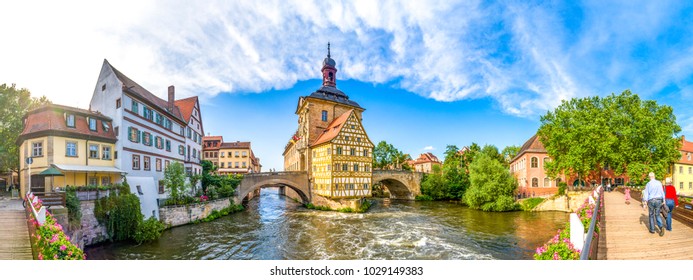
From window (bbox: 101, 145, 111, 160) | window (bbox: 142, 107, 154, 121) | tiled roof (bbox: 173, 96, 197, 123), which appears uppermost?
tiled roof (bbox: 173, 96, 197, 123)

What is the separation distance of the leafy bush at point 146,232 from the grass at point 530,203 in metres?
19.0

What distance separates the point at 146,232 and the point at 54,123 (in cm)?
424

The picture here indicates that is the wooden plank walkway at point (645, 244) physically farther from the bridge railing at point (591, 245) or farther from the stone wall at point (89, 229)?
the stone wall at point (89, 229)

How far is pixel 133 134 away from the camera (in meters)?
10.9

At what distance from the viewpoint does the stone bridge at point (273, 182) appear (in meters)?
17.3

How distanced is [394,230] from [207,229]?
7569 mm

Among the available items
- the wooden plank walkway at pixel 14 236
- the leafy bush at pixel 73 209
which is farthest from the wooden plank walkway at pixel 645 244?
the leafy bush at pixel 73 209

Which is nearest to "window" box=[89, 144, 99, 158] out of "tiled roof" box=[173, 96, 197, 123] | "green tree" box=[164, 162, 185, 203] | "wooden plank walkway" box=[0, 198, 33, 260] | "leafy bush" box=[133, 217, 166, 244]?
"green tree" box=[164, 162, 185, 203]

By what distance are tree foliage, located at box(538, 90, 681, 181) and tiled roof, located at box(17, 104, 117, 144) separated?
21.9m

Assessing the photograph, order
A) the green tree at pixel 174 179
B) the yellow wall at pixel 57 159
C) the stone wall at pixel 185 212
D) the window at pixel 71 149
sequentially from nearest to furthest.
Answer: the yellow wall at pixel 57 159 → the window at pixel 71 149 → the stone wall at pixel 185 212 → the green tree at pixel 174 179

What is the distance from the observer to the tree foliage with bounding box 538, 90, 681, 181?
13969mm

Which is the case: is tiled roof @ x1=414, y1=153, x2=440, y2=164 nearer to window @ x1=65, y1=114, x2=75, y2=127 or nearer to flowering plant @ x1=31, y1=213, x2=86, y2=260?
window @ x1=65, y1=114, x2=75, y2=127

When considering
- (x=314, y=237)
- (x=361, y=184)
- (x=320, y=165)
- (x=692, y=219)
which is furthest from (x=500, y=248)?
(x=320, y=165)

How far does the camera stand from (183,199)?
487 inches
